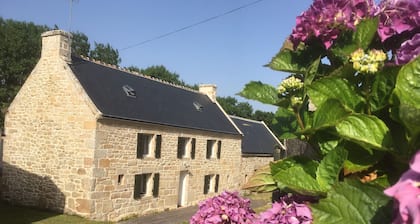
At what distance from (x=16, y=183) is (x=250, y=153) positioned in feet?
51.9

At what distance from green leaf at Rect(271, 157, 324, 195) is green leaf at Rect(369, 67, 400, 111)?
9.1 inches

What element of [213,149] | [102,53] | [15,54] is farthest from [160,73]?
[213,149]

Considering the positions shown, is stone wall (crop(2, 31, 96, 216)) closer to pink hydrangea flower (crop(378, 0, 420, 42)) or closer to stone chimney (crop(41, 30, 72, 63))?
stone chimney (crop(41, 30, 72, 63))

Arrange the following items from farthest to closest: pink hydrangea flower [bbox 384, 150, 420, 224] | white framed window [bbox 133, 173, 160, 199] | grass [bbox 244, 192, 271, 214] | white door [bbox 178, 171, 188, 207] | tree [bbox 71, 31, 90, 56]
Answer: tree [bbox 71, 31, 90, 56]
white door [bbox 178, 171, 188, 207]
white framed window [bbox 133, 173, 160, 199]
grass [bbox 244, 192, 271, 214]
pink hydrangea flower [bbox 384, 150, 420, 224]

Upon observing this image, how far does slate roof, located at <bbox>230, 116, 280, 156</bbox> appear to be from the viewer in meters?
30.5

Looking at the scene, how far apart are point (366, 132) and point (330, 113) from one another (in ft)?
0.40

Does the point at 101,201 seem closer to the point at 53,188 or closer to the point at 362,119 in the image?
the point at 53,188

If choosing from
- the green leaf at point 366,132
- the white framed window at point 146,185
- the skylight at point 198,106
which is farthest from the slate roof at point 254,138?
the green leaf at point 366,132

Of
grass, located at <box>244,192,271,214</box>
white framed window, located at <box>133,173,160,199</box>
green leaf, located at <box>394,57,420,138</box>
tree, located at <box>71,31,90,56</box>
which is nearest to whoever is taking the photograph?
green leaf, located at <box>394,57,420,138</box>

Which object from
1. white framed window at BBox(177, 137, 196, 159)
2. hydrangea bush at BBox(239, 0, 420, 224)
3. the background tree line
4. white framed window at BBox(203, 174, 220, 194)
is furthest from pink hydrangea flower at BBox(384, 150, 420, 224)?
the background tree line

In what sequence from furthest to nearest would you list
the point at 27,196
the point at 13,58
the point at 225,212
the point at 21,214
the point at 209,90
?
1. the point at 13,58
2. the point at 209,90
3. the point at 27,196
4. the point at 21,214
5. the point at 225,212

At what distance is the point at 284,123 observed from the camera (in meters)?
1.59

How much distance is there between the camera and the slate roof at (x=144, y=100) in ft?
63.1

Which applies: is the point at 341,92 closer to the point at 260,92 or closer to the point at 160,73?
the point at 260,92
